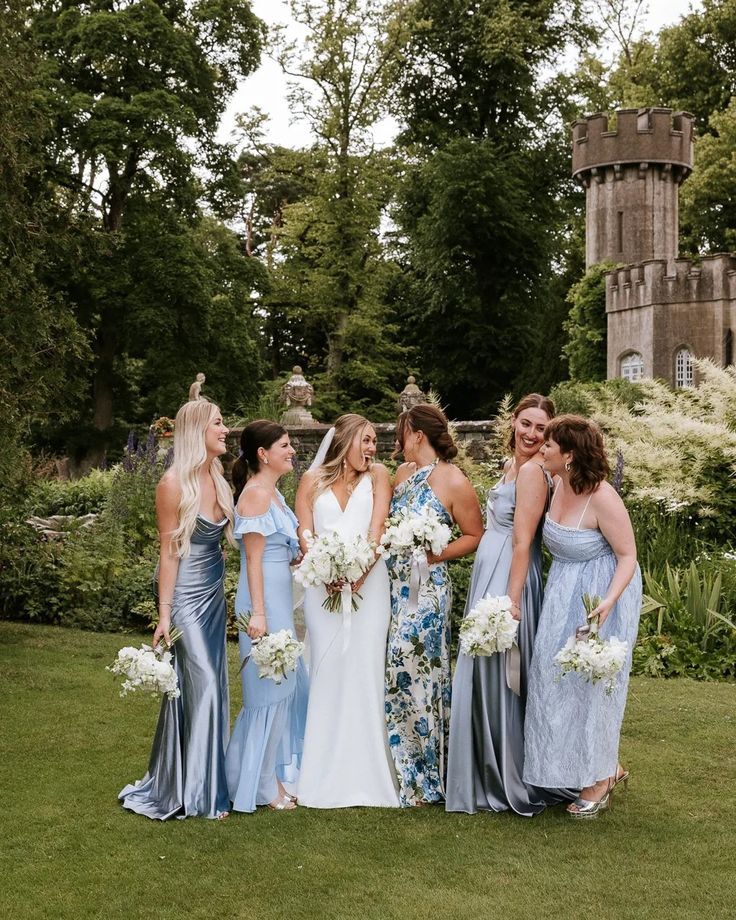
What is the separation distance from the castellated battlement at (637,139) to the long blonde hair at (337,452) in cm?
2605

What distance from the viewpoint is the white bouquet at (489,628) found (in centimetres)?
489

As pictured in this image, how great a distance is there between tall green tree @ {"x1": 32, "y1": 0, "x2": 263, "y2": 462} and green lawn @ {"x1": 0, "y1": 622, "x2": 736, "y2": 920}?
59.4ft

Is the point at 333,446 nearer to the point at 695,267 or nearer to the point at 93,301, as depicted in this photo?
the point at 93,301

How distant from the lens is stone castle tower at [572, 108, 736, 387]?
27.6 meters

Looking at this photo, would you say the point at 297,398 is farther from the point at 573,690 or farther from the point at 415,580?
the point at 573,690

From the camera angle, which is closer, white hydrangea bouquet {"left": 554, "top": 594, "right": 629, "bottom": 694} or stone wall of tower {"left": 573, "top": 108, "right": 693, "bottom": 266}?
white hydrangea bouquet {"left": 554, "top": 594, "right": 629, "bottom": 694}

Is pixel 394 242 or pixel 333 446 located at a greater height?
pixel 394 242

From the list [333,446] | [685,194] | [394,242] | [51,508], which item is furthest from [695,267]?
[333,446]

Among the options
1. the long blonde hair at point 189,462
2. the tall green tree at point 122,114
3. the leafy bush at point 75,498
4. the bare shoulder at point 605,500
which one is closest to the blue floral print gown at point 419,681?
the bare shoulder at point 605,500

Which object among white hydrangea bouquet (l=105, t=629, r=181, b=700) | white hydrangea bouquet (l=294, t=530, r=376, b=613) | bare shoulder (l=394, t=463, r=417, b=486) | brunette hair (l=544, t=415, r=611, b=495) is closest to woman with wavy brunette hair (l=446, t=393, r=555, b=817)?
brunette hair (l=544, t=415, r=611, b=495)

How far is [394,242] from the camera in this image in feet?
118

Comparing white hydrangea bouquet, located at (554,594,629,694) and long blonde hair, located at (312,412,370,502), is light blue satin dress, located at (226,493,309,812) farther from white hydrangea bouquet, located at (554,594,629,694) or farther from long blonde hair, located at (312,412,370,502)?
white hydrangea bouquet, located at (554,594,629,694)

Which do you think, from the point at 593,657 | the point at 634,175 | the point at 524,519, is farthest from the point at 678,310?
the point at 593,657

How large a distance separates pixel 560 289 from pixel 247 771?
31.4 metres
